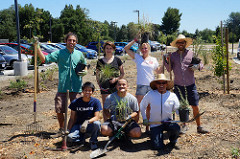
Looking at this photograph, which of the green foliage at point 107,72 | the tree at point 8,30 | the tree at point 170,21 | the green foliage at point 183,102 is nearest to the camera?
the green foliage at point 183,102

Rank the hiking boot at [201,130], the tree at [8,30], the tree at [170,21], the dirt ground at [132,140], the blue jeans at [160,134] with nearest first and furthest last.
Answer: the dirt ground at [132,140] → the blue jeans at [160,134] → the hiking boot at [201,130] → the tree at [8,30] → the tree at [170,21]

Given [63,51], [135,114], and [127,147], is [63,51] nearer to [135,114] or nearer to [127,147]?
[135,114]

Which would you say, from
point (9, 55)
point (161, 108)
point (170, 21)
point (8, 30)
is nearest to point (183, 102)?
point (161, 108)

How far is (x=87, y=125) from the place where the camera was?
394cm

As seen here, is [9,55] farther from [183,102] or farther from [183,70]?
[183,102]

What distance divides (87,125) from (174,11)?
269 ft

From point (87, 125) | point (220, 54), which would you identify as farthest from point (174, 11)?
point (87, 125)

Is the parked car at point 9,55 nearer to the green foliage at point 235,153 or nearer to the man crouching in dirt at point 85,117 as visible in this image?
the man crouching in dirt at point 85,117

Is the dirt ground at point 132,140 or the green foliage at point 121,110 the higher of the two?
the green foliage at point 121,110

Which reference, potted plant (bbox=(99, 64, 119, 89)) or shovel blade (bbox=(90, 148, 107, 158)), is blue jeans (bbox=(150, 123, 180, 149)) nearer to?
shovel blade (bbox=(90, 148, 107, 158))

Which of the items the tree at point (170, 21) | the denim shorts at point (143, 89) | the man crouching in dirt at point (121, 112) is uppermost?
the tree at point (170, 21)

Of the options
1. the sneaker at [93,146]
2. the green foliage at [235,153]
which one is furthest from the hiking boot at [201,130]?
the sneaker at [93,146]

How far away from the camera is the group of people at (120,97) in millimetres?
3916

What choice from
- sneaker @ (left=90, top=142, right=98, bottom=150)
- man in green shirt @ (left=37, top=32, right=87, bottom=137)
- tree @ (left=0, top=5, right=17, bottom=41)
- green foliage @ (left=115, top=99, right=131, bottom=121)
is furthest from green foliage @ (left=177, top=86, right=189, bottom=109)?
tree @ (left=0, top=5, right=17, bottom=41)
